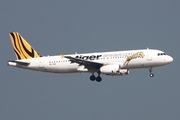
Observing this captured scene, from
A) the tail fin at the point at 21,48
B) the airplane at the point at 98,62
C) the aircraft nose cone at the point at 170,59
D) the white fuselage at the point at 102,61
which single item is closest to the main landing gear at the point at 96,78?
the airplane at the point at 98,62

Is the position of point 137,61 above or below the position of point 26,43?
below

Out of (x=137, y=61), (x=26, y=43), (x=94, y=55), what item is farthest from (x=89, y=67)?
(x=26, y=43)

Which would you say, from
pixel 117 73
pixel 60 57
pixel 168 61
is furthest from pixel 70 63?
pixel 168 61

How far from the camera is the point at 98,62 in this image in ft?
285

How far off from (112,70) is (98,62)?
323 centimetres

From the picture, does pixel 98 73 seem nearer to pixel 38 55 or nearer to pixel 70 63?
pixel 70 63

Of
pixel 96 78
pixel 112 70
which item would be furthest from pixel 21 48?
pixel 112 70

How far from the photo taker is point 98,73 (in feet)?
293

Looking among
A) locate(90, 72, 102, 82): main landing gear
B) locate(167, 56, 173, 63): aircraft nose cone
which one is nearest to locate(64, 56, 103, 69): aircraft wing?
locate(90, 72, 102, 82): main landing gear

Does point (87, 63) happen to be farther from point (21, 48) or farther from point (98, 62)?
point (21, 48)

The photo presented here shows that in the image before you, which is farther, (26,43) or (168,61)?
(26,43)

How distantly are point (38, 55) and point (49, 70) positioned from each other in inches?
170

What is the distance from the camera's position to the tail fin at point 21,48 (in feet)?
305

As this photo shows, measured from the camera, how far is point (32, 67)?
296 ft
